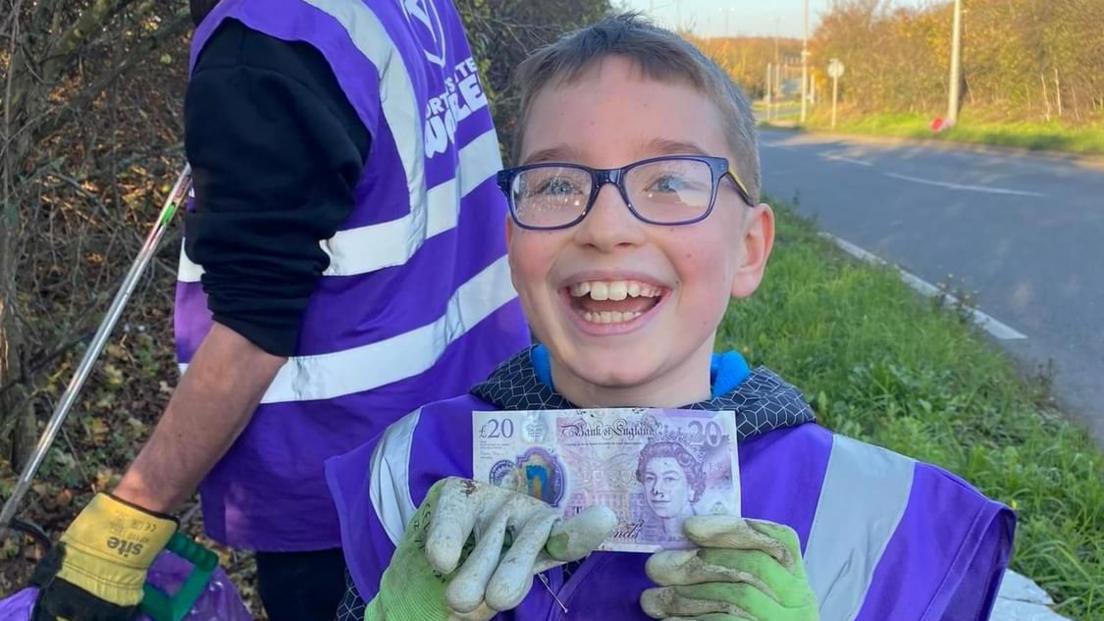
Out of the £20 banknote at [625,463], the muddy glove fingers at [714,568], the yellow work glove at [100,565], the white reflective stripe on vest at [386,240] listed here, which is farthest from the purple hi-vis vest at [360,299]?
the muddy glove fingers at [714,568]


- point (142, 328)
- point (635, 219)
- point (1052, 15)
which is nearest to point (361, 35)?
point (635, 219)

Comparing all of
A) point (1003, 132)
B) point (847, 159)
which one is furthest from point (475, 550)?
point (1003, 132)

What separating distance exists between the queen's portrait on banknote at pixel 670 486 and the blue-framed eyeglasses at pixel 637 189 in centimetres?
32

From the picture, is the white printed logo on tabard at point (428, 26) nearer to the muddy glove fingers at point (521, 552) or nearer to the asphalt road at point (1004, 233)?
the muddy glove fingers at point (521, 552)

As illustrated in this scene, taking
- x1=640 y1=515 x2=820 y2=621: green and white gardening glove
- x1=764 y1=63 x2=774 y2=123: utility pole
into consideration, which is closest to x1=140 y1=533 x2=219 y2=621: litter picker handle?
x1=640 y1=515 x2=820 y2=621: green and white gardening glove

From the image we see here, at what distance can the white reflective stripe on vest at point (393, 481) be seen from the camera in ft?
4.51

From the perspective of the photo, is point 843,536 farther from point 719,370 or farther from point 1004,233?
point 1004,233

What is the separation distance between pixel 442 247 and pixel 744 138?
0.60 meters

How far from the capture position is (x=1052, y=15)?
22766mm

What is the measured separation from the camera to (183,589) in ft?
5.35

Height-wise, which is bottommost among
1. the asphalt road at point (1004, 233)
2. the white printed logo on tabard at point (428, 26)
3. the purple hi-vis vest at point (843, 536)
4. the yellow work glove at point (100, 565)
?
the asphalt road at point (1004, 233)

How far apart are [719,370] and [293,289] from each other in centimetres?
70

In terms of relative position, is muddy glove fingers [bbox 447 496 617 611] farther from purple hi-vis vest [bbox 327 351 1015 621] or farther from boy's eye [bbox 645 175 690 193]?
boy's eye [bbox 645 175 690 193]

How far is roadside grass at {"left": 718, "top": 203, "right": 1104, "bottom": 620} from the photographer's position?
335 centimetres
